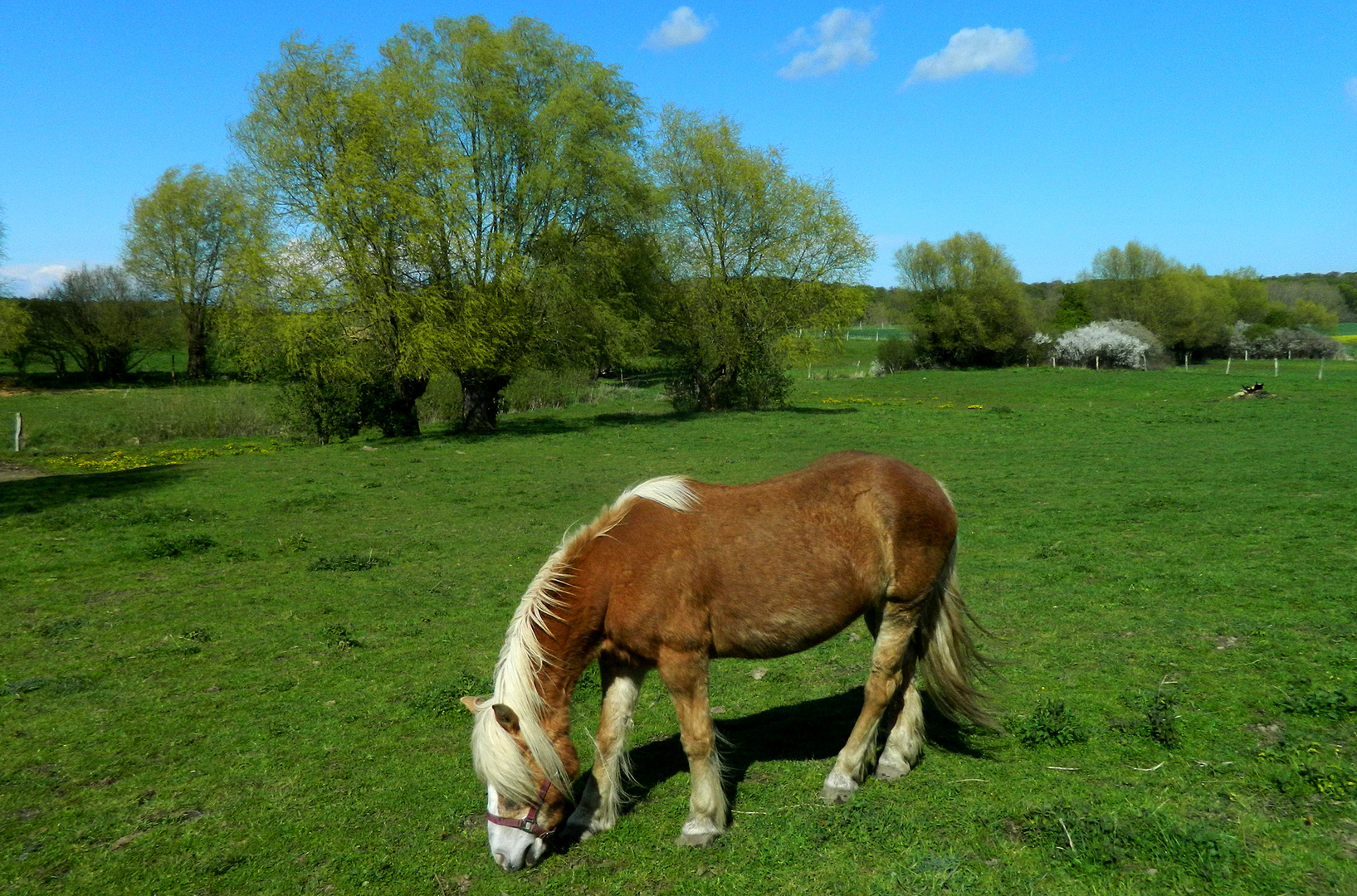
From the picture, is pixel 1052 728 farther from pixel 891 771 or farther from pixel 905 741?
pixel 891 771

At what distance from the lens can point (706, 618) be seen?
4684mm

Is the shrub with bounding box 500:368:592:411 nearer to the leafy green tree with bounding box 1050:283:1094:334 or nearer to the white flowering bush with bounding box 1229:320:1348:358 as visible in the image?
the leafy green tree with bounding box 1050:283:1094:334

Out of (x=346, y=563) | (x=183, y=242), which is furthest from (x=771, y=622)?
(x=183, y=242)

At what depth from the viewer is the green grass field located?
4223 mm

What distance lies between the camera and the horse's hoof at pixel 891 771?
509 centimetres

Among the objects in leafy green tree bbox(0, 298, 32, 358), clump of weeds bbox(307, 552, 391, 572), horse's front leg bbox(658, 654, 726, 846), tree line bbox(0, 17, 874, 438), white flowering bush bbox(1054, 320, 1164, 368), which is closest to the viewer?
horse's front leg bbox(658, 654, 726, 846)

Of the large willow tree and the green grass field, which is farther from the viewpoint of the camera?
the large willow tree

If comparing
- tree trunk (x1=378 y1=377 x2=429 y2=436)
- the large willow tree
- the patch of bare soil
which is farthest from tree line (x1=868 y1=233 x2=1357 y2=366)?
the patch of bare soil

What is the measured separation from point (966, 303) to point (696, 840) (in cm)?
6016

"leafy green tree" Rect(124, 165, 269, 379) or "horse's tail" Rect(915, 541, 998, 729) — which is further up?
"leafy green tree" Rect(124, 165, 269, 379)

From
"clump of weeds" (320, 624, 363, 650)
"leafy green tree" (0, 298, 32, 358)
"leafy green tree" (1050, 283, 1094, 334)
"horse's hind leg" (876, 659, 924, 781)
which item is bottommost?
"clump of weeds" (320, 624, 363, 650)

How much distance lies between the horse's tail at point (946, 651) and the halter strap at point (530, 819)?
252cm

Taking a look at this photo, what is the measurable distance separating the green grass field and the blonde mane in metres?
0.59

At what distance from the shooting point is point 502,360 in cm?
2633
